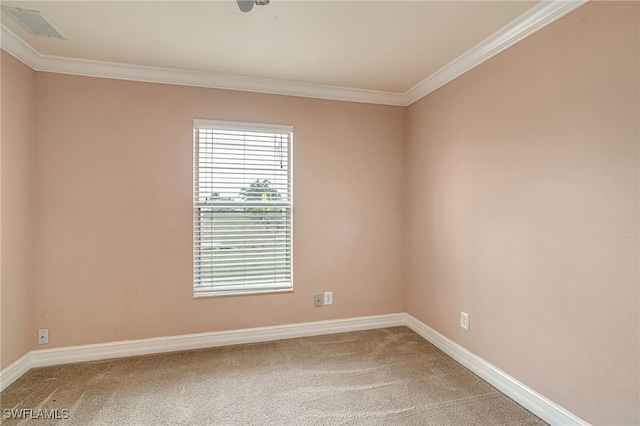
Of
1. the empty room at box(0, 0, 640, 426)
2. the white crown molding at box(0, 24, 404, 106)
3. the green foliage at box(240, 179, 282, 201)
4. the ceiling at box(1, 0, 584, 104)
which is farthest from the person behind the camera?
the green foliage at box(240, 179, 282, 201)

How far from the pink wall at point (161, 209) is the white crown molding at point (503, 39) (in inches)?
28.2

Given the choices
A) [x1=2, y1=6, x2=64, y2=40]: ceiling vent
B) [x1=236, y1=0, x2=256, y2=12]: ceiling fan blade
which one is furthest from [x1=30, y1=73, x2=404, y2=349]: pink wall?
[x1=236, y1=0, x2=256, y2=12]: ceiling fan blade

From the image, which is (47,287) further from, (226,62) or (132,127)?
(226,62)

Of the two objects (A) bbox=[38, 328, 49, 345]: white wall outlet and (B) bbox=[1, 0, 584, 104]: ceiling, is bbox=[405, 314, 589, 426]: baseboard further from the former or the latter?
(A) bbox=[38, 328, 49, 345]: white wall outlet

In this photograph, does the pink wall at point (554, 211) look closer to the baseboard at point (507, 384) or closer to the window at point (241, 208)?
the baseboard at point (507, 384)

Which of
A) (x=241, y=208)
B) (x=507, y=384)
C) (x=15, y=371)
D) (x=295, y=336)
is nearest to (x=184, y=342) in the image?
(x=295, y=336)

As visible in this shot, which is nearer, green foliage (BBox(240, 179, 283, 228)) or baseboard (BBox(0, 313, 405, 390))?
baseboard (BBox(0, 313, 405, 390))

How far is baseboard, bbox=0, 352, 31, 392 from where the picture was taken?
2.22 meters

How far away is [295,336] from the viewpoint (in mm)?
3145

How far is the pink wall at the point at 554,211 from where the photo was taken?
1.55 m

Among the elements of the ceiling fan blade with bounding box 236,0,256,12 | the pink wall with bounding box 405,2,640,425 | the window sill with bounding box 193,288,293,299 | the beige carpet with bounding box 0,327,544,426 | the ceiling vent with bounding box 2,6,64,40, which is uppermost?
the ceiling vent with bounding box 2,6,64,40

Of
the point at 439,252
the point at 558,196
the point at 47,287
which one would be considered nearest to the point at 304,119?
the point at 439,252

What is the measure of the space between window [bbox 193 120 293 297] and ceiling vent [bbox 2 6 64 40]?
1.11m

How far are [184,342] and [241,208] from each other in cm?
134
